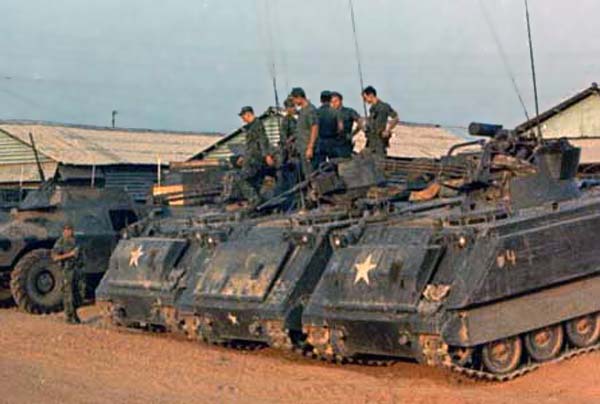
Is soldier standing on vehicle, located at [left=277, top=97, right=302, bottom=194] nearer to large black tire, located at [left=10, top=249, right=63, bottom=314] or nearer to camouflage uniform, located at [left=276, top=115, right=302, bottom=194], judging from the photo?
camouflage uniform, located at [left=276, top=115, right=302, bottom=194]

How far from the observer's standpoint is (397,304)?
10992mm

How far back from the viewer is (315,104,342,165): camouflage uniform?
52.2ft

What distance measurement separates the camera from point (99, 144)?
40219 millimetres

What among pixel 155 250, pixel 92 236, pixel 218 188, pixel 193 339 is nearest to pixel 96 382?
pixel 193 339

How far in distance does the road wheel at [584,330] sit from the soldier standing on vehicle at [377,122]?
14.0 ft

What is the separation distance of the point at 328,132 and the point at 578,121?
19831mm

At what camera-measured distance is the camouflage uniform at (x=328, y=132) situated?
15.9 meters

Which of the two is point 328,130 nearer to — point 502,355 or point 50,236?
point 502,355

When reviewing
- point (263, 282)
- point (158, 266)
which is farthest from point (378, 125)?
point (263, 282)

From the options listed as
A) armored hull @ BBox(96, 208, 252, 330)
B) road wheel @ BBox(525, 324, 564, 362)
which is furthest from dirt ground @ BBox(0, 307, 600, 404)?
armored hull @ BBox(96, 208, 252, 330)

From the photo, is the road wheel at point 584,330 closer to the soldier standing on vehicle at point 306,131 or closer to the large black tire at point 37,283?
the soldier standing on vehicle at point 306,131

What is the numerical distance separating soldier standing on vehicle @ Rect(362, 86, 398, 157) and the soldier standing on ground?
69 centimetres

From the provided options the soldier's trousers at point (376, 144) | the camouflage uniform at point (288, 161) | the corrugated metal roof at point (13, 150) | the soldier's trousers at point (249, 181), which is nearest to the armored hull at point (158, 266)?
the soldier's trousers at point (249, 181)

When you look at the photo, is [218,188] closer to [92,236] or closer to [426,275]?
[92,236]
